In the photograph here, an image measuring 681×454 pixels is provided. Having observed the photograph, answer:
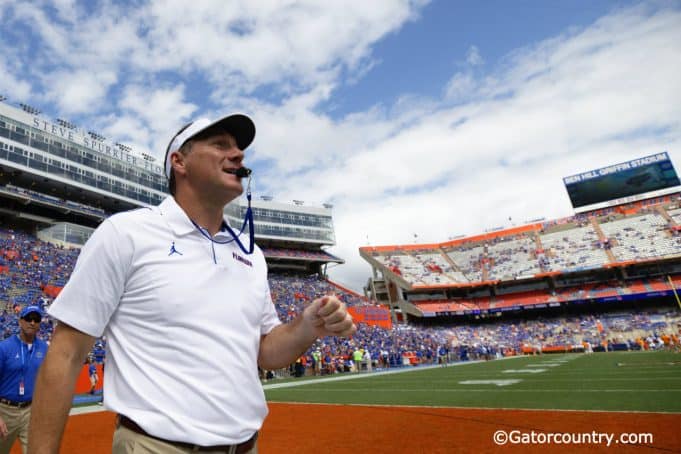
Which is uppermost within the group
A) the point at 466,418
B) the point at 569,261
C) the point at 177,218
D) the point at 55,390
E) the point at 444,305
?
the point at 569,261

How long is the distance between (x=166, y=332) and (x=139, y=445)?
39 cm

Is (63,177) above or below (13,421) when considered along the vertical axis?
above

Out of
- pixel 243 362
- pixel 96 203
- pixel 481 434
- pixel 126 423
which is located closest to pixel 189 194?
pixel 243 362

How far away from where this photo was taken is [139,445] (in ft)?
4.67

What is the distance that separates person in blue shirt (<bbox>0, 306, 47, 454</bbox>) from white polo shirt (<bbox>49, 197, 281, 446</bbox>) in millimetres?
3859

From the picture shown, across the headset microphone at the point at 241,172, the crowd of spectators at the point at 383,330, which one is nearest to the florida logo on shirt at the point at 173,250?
the headset microphone at the point at 241,172

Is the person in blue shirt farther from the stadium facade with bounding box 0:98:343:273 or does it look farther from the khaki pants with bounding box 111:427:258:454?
the stadium facade with bounding box 0:98:343:273

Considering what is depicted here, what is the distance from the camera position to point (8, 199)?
122 ft

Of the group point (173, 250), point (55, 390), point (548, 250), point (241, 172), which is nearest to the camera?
point (55, 390)

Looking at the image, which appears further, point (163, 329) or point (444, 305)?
point (444, 305)

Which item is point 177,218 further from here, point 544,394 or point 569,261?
point 569,261

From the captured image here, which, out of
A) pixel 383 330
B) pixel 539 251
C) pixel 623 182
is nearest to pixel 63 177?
pixel 383 330

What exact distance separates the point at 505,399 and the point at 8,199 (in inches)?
1769

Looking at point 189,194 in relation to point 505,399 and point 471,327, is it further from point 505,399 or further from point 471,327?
point 471,327
